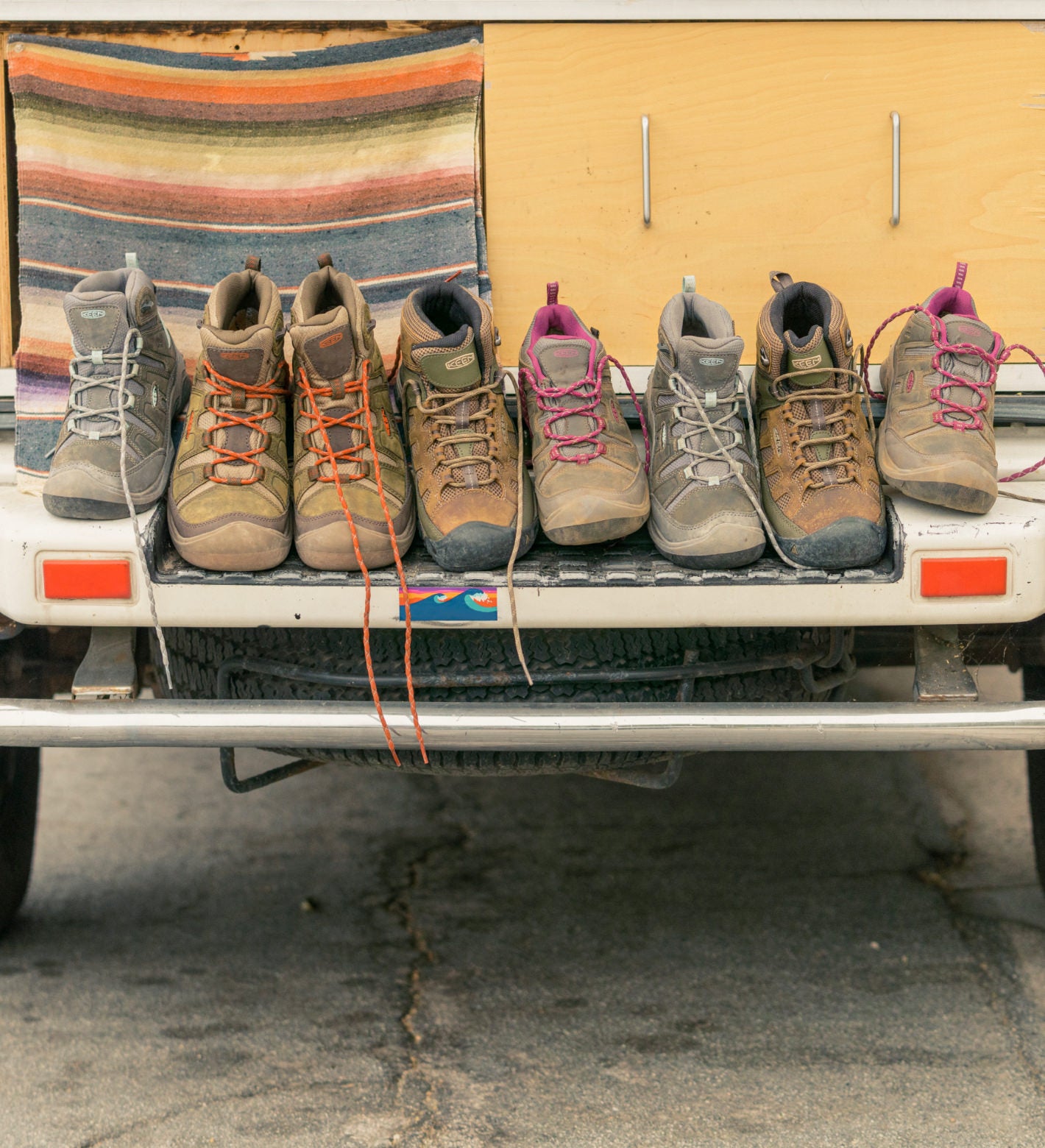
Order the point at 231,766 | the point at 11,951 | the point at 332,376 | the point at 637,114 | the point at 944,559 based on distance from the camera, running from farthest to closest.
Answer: the point at 11,951, the point at 637,114, the point at 231,766, the point at 332,376, the point at 944,559

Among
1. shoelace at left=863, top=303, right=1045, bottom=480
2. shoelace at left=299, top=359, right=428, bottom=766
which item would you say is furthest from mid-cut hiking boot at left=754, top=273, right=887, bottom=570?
shoelace at left=299, top=359, right=428, bottom=766

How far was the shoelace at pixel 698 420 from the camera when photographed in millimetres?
1966

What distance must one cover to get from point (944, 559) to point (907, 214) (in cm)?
84

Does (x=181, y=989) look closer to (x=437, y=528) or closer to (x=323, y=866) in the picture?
(x=323, y=866)

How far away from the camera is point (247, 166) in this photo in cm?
244

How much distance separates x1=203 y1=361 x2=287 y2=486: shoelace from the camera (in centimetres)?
191

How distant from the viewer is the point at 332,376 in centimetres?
196

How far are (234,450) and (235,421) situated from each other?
47mm

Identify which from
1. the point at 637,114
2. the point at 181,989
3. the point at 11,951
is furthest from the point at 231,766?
the point at 637,114

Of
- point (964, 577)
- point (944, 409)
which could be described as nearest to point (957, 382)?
point (944, 409)

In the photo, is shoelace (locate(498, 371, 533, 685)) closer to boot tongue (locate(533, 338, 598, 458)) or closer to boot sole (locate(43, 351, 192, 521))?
boot tongue (locate(533, 338, 598, 458))

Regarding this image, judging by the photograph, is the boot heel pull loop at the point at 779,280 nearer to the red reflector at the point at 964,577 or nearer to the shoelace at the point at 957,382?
the shoelace at the point at 957,382

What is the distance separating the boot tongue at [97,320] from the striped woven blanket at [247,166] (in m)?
0.39

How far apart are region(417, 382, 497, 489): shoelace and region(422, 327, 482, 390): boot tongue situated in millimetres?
16
